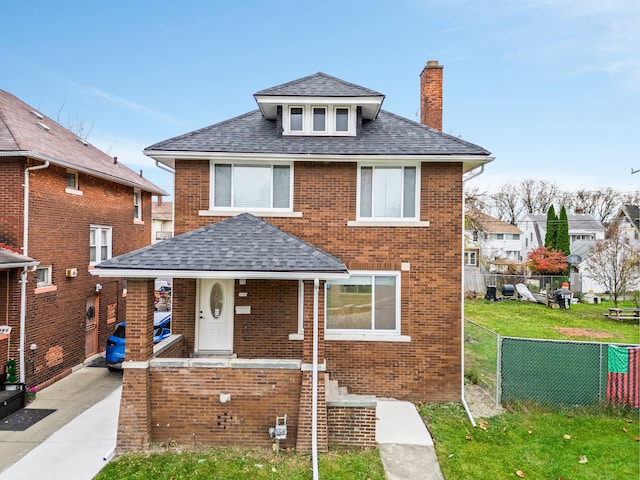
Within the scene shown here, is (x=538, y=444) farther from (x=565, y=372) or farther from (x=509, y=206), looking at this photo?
(x=509, y=206)

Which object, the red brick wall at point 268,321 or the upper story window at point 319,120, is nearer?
the red brick wall at point 268,321

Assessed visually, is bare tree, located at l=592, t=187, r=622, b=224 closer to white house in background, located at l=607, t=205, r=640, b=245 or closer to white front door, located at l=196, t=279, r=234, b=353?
white house in background, located at l=607, t=205, r=640, b=245

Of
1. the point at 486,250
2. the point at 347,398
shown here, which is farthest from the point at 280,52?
the point at 486,250

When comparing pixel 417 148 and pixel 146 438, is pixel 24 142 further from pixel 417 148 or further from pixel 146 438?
pixel 417 148

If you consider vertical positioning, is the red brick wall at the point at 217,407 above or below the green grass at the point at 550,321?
above

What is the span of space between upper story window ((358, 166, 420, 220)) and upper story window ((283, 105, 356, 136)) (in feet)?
4.93

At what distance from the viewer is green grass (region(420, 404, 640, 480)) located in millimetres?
5996

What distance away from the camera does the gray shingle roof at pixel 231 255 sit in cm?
655

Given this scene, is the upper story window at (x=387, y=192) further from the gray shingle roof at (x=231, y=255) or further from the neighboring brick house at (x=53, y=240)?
the neighboring brick house at (x=53, y=240)

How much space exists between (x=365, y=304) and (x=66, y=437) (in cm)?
682

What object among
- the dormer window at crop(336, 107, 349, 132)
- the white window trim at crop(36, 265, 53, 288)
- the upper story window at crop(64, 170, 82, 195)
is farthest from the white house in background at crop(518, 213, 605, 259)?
the white window trim at crop(36, 265, 53, 288)

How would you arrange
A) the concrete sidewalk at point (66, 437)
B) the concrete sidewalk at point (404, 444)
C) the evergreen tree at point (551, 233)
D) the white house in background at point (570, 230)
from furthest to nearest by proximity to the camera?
1. the white house in background at point (570, 230)
2. the evergreen tree at point (551, 233)
3. the concrete sidewalk at point (404, 444)
4. the concrete sidewalk at point (66, 437)

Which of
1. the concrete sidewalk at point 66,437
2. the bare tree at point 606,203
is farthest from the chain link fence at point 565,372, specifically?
the bare tree at point 606,203

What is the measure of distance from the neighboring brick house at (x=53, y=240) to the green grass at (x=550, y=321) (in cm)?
1605
